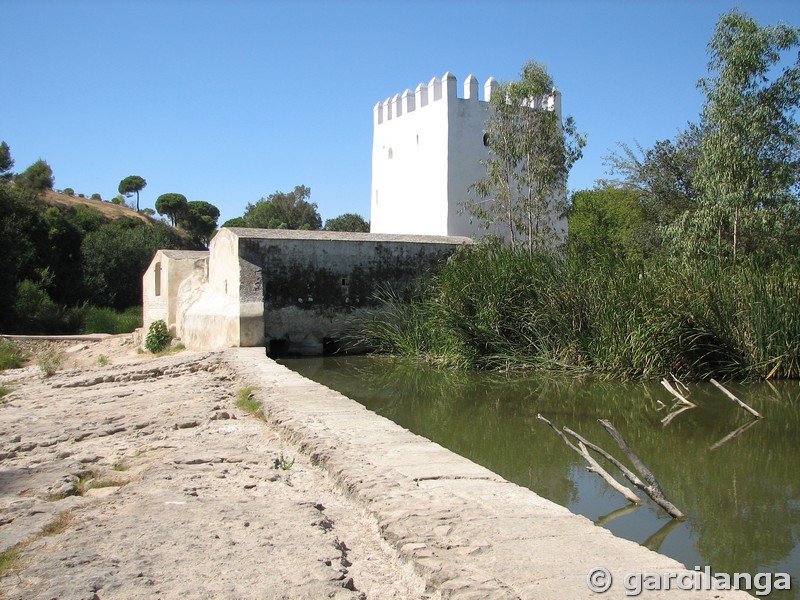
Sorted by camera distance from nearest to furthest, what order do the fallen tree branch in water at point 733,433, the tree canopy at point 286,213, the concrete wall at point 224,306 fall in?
1. the fallen tree branch in water at point 733,433
2. the concrete wall at point 224,306
3. the tree canopy at point 286,213

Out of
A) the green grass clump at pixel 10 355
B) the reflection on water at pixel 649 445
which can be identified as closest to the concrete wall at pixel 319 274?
the reflection on water at pixel 649 445

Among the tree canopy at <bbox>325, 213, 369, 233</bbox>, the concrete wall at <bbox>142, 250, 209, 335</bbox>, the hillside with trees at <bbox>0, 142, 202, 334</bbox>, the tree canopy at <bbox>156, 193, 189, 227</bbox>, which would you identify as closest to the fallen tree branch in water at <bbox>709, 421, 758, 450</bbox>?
the concrete wall at <bbox>142, 250, 209, 335</bbox>

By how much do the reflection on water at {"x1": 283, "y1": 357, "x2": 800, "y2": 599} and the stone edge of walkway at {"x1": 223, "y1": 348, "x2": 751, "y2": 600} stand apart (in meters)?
1.02

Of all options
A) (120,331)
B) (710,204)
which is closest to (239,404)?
(710,204)

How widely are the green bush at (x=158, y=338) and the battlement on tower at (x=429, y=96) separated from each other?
38.5 ft

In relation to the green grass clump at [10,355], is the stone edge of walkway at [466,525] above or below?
above

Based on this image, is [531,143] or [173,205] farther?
[173,205]

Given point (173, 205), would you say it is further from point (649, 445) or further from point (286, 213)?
point (649, 445)

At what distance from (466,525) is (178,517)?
137 centimetres

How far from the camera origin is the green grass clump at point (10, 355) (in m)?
15.4

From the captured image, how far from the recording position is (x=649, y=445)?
6.39 metres

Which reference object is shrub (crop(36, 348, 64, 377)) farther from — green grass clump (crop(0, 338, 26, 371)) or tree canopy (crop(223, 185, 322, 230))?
tree canopy (crop(223, 185, 322, 230))

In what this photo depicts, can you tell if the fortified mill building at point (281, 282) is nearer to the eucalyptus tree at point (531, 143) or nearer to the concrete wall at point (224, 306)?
the concrete wall at point (224, 306)

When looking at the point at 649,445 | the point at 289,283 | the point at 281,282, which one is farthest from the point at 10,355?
the point at 649,445
